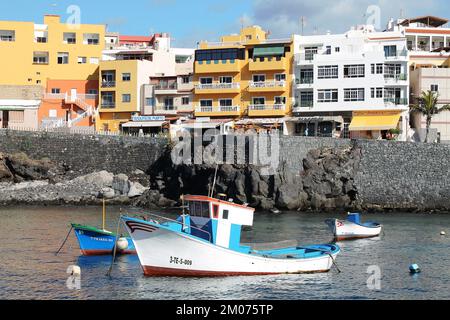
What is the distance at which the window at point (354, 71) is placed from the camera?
78250 mm

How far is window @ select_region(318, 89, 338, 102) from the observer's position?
79.4 m

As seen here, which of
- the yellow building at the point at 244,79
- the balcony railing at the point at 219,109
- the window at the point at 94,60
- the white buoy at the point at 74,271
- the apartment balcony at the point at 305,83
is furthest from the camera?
the window at the point at 94,60

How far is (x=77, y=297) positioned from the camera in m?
27.6

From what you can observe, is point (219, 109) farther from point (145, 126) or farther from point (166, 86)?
point (145, 126)

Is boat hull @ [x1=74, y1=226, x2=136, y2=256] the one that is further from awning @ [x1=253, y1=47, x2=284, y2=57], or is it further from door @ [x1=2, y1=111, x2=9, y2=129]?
door @ [x1=2, y1=111, x2=9, y2=129]

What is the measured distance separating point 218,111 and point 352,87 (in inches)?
635

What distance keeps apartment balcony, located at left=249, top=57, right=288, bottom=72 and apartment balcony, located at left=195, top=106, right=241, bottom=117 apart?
5.17 metres

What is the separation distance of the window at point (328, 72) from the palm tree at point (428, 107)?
365 inches

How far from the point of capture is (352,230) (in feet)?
161

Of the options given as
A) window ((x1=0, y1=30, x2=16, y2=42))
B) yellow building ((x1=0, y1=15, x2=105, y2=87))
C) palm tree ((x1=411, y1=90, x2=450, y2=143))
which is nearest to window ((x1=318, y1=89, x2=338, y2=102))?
palm tree ((x1=411, y1=90, x2=450, y2=143))

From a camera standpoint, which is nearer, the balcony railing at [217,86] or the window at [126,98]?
the balcony railing at [217,86]

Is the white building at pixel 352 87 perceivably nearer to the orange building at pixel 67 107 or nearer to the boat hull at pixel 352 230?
the orange building at pixel 67 107

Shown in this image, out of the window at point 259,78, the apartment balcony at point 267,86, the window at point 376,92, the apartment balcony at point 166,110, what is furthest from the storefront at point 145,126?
the window at point 376,92
